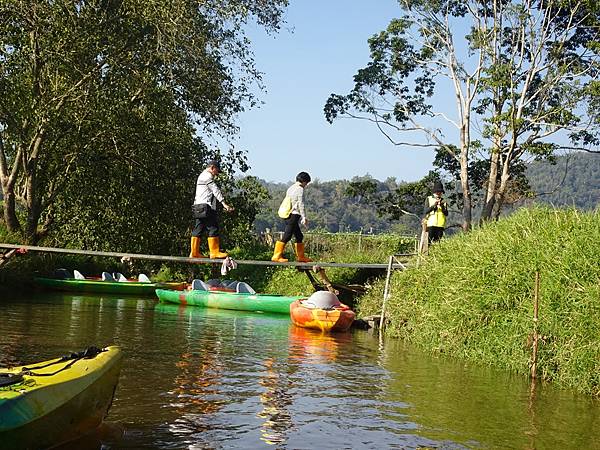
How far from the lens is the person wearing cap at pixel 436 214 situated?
17484 millimetres

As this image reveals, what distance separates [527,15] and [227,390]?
2450 centimetres

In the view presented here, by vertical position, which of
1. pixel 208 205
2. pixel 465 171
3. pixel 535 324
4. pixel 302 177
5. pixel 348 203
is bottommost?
pixel 535 324

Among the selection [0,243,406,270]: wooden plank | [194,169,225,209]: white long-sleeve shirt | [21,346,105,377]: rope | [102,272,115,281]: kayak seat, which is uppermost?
[194,169,225,209]: white long-sleeve shirt

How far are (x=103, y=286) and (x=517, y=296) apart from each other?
15.1 m

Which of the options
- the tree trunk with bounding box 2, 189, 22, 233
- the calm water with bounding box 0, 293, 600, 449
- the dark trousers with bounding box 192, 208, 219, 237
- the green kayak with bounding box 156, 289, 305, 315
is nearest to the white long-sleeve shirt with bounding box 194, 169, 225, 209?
the dark trousers with bounding box 192, 208, 219, 237

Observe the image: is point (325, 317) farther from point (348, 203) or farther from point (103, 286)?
point (348, 203)

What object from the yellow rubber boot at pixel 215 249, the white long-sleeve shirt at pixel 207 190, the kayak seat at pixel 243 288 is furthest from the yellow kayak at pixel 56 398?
the kayak seat at pixel 243 288

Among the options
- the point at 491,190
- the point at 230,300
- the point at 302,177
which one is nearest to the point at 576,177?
the point at 491,190

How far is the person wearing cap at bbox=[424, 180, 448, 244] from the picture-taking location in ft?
57.4

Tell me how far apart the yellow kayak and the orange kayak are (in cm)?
970

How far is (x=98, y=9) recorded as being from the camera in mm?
22156

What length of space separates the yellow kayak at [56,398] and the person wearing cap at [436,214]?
10675 mm

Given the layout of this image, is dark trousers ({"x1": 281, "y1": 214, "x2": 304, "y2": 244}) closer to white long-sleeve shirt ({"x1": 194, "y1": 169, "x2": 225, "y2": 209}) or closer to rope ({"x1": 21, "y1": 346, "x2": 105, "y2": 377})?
white long-sleeve shirt ({"x1": 194, "y1": 169, "x2": 225, "y2": 209})

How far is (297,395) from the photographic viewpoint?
10.3 m
